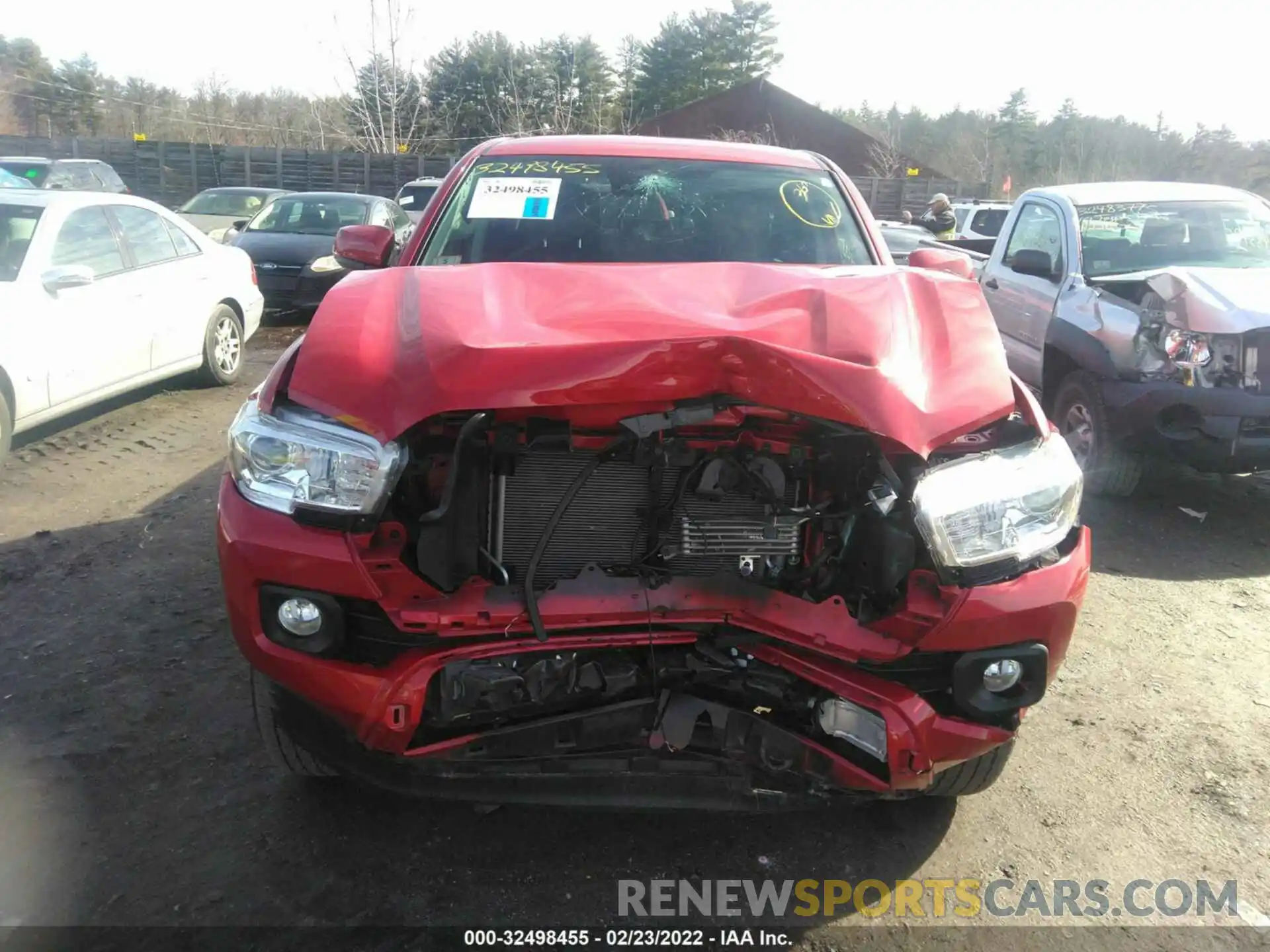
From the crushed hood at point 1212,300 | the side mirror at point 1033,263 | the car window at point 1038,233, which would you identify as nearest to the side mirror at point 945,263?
the crushed hood at point 1212,300

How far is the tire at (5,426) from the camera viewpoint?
5320mm

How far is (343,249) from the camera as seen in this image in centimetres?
407

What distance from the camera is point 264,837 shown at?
2648 millimetres

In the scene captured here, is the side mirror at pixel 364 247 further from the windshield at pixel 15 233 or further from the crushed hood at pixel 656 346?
the windshield at pixel 15 233

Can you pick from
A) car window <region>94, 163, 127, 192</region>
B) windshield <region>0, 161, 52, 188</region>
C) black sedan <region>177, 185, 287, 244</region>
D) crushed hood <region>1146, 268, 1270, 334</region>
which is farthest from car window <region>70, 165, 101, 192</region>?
crushed hood <region>1146, 268, 1270, 334</region>

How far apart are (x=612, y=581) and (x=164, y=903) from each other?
54.3 inches

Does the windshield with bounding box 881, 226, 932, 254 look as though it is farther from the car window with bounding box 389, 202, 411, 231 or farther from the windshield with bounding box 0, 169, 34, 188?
the windshield with bounding box 0, 169, 34, 188

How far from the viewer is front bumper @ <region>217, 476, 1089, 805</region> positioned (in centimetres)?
222

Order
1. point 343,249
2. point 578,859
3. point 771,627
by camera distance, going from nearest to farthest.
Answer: point 771,627 → point 578,859 → point 343,249

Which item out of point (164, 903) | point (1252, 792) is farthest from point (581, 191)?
point (1252, 792)

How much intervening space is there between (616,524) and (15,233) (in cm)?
531

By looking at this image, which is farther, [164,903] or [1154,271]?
[1154,271]

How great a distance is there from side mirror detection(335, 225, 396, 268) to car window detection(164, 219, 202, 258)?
13.0 feet

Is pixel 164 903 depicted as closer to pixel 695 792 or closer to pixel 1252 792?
pixel 695 792
